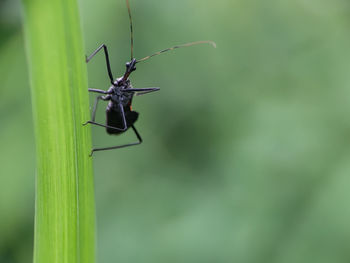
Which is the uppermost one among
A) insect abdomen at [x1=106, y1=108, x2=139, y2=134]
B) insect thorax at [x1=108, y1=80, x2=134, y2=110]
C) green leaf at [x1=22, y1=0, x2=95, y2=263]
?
insect thorax at [x1=108, y1=80, x2=134, y2=110]

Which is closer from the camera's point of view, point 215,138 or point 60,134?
point 60,134

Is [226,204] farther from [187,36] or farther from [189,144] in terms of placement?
[187,36]

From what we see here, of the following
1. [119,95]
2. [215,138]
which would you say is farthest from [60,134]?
[215,138]

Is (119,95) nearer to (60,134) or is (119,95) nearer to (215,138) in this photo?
(215,138)

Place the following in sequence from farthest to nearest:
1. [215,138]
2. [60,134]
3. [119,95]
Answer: [215,138] < [119,95] < [60,134]

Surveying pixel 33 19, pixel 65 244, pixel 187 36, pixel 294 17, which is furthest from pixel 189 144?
pixel 33 19

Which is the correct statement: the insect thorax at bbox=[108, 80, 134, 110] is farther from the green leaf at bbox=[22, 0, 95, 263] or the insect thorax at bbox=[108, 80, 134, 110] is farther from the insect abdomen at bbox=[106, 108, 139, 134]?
the green leaf at bbox=[22, 0, 95, 263]

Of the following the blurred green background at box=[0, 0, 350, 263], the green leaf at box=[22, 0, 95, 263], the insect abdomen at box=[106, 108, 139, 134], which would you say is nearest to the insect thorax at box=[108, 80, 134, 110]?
the insect abdomen at box=[106, 108, 139, 134]
